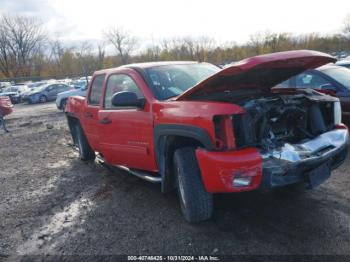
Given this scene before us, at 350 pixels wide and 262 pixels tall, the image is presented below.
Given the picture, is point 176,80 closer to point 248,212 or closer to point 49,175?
point 248,212

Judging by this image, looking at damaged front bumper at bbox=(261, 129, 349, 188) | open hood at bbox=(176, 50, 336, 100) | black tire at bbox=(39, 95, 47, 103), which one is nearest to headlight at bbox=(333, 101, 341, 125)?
damaged front bumper at bbox=(261, 129, 349, 188)

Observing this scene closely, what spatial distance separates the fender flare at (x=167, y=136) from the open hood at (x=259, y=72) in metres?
0.32

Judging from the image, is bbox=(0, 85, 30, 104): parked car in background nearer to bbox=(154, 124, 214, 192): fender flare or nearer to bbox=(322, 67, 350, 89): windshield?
bbox=(322, 67, 350, 89): windshield

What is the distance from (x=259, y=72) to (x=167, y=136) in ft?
3.81

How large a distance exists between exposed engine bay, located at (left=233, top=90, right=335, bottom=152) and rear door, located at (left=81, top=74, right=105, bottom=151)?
259 cm

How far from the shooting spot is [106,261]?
9.59 feet

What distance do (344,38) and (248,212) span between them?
65.0 meters

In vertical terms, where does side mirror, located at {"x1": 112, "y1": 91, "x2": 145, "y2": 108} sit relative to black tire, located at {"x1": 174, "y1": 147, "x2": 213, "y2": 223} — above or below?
Answer: above

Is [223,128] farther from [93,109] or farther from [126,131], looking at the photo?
[93,109]

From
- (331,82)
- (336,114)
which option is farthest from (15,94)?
(336,114)

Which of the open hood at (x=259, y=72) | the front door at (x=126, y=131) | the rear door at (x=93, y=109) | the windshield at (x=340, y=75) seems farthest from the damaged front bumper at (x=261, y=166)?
the windshield at (x=340, y=75)

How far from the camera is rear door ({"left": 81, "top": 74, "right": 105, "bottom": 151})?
196 inches

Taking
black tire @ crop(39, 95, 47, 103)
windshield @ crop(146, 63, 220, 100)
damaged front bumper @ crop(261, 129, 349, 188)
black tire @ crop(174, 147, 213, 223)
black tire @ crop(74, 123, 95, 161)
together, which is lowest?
black tire @ crop(39, 95, 47, 103)

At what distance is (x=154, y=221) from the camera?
361 cm
